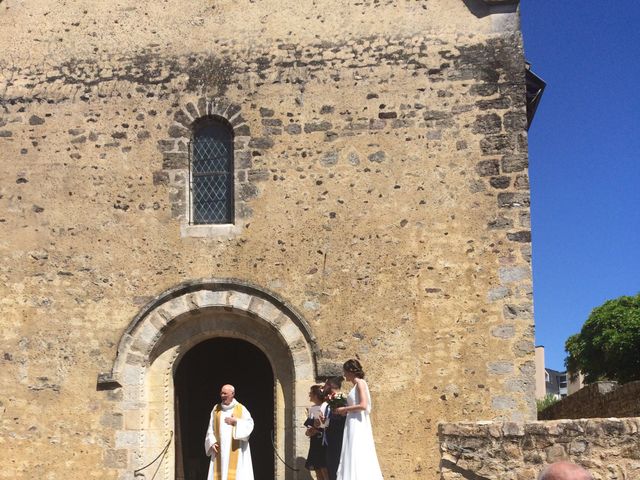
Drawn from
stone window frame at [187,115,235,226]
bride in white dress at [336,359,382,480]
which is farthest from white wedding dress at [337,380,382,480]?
stone window frame at [187,115,235,226]

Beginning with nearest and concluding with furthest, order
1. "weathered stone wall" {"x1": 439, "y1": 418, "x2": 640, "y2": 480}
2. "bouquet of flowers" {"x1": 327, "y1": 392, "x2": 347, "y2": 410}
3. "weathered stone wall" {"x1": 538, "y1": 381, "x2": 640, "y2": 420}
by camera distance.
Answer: "weathered stone wall" {"x1": 439, "y1": 418, "x2": 640, "y2": 480}
"bouquet of flowers" {"x1": 327, "y1": 392, "x2": 347, "y2": 410}
"weathered stone wall" {"x1": 538, "y1": 381, "x2": 640, "y2": 420}

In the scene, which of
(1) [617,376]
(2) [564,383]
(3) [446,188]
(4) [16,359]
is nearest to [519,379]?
(3) [446,188]

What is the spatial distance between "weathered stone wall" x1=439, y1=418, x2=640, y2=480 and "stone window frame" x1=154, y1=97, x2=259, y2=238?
4.15 m

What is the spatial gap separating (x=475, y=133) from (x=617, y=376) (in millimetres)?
16237

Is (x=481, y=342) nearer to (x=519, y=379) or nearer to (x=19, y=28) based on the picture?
(x=519, y=379)

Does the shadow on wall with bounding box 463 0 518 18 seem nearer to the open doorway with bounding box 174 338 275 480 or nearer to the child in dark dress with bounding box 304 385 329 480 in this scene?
the child in dark dress with bounding box 304 385 329 480

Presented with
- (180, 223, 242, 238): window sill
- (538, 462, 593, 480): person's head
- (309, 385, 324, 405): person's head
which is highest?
(180, 223, 242, 238): window sill

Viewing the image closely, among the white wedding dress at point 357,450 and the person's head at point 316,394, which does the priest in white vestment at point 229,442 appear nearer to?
the person's head at point 316,394

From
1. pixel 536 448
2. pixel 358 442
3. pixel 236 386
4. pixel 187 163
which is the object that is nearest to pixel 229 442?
pixel 358 442

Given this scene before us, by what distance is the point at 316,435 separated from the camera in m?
9.16

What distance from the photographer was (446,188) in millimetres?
9969

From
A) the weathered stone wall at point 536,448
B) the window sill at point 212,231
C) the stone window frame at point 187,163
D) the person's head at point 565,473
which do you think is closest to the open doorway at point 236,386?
the window sill at point 212,231

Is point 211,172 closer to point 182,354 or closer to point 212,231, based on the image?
point 212,231

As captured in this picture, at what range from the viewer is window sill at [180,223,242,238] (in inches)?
401
